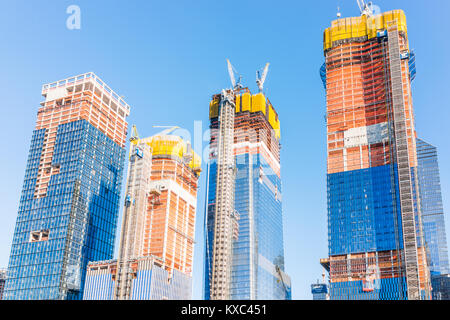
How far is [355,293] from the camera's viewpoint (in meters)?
199
